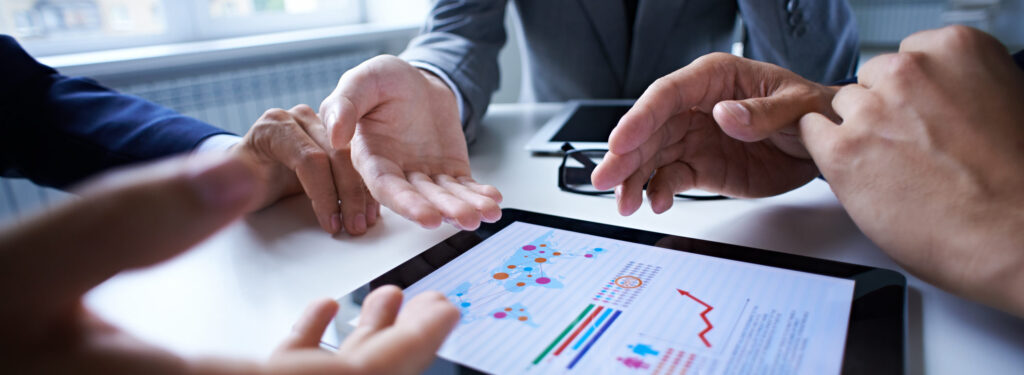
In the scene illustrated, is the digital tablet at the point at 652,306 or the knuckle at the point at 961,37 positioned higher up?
the knuckle at the point at 961,37

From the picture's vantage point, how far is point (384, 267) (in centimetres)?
48

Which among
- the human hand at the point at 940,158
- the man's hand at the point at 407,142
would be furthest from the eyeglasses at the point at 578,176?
the human hand at the point at 940,158

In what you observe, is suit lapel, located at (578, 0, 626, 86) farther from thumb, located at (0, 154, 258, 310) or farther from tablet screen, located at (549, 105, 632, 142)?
thumb, located at (0, 154, 258, 310)

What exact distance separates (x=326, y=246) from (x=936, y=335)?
0.49m

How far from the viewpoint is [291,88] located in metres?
1.94

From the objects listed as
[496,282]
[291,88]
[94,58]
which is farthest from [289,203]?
[291,88]

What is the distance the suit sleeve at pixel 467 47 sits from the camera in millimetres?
894

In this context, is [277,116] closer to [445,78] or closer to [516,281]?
[445,78]

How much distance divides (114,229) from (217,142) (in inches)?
25.5

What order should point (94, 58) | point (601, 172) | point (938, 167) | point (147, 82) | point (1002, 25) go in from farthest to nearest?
point (1002, 25)
point (147, 82)
point (94, 58)
point (601, 172)
point (938, 167)

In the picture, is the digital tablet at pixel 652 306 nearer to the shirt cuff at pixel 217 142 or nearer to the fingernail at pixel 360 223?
the fingernail at pixel 360 223

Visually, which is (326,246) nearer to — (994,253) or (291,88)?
(994,253)

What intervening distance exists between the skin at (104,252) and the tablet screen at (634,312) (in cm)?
17

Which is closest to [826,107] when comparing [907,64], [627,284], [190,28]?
[907,64]
